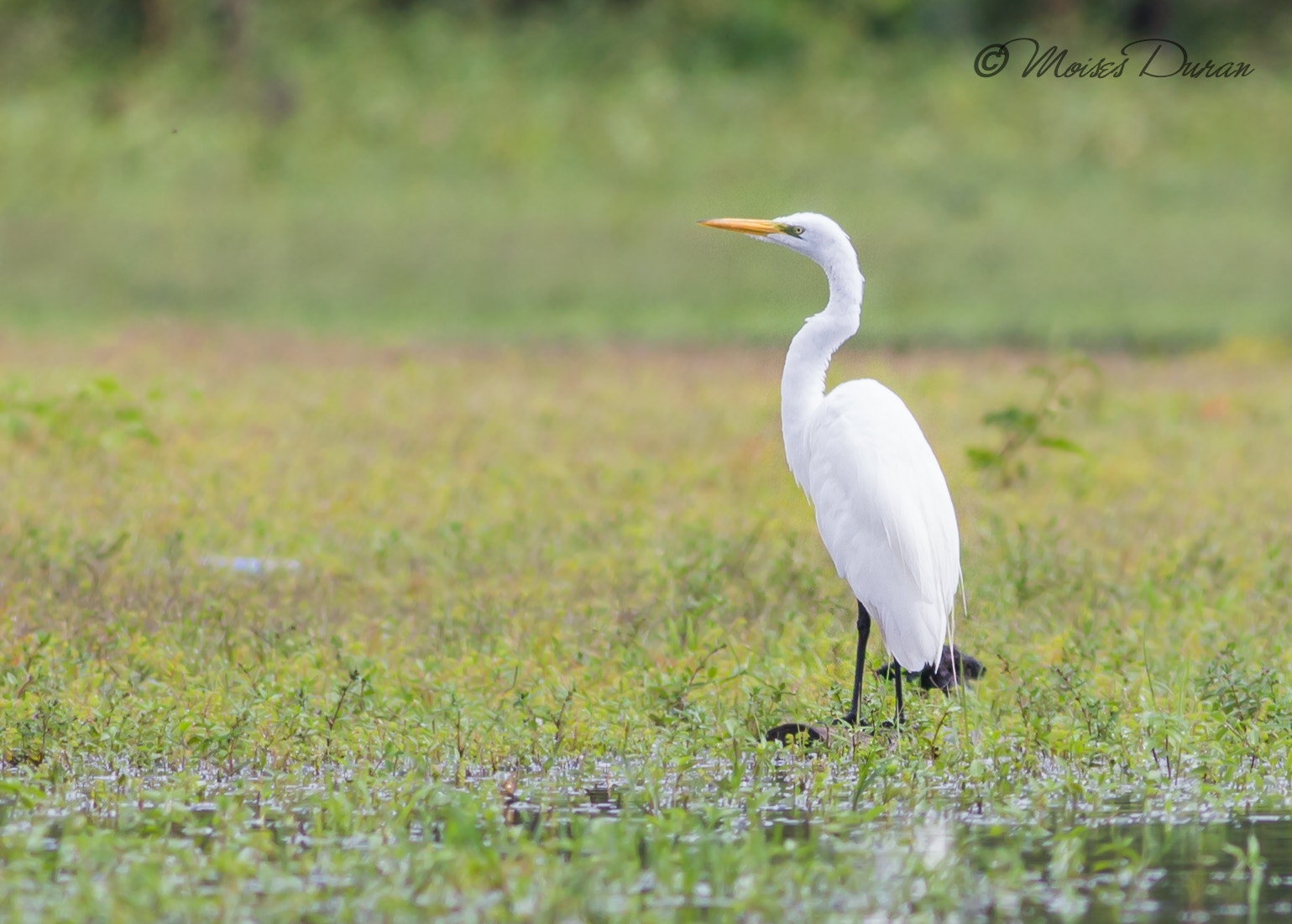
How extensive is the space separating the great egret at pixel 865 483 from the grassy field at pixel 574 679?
298 millimetres

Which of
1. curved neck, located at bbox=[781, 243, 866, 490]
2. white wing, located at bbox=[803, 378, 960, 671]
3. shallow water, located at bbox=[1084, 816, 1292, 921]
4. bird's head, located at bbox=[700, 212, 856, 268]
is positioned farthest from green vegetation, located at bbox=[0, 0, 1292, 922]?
bird's head, located at bbox=[700, 212, 856, 268]

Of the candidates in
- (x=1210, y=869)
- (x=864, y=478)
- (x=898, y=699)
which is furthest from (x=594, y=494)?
(x=1210, y=869)

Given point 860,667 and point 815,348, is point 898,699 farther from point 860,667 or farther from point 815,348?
point 815,348

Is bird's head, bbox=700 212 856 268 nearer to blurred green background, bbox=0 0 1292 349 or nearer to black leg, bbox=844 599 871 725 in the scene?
black leg, bbox=844 599 871 725

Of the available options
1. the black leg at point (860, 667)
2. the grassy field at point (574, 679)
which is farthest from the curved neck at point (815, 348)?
the grassy field at point (574, 679)

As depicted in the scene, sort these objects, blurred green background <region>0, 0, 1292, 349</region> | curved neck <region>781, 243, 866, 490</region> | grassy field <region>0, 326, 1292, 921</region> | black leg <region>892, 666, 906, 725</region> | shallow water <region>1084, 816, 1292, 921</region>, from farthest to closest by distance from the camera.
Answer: blurred green background <region>0, 0, 1292, 349</region> → curved neck <region>781, 243, 866, 490</region> → black leg <region>892, 666, 906, 725</region> → grassy field <region>0, 326, 1292, 921</region> → shallow water <region>1084, 816, 1292, 921</region>

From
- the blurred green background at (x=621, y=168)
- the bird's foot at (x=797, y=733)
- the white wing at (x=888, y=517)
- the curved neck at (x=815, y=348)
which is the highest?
the blurred green background at (x=621, y=168)

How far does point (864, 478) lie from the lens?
615 centimetres

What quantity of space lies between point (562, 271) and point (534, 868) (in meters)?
18.5

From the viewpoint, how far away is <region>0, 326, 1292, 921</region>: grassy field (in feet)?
14.2

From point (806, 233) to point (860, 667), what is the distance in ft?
5.15

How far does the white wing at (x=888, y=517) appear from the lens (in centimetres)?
596

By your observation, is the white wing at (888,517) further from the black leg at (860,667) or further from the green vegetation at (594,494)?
the green vegetation at (594,494)

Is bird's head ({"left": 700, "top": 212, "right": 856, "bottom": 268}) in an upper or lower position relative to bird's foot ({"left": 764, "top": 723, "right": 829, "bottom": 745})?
upper
